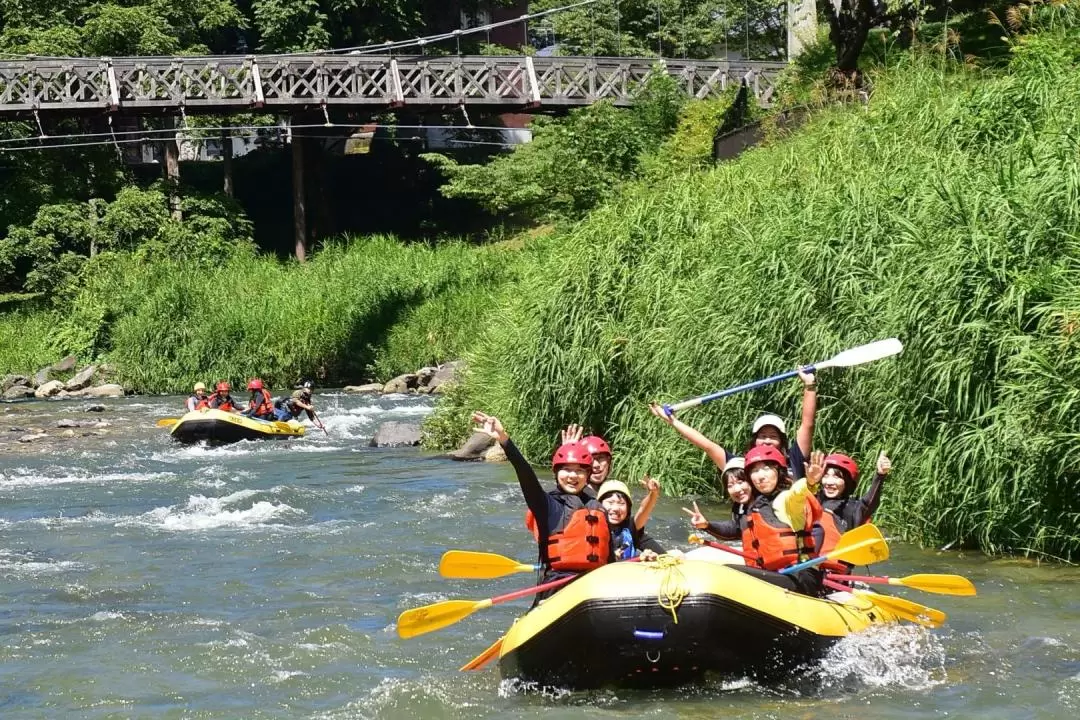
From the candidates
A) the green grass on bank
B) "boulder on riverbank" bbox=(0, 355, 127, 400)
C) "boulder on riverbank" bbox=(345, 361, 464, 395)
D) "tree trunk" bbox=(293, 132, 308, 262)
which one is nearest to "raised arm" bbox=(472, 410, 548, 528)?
"boulder on riverbank" bbox=(345, 361, 464, 395)

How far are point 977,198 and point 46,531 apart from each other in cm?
717

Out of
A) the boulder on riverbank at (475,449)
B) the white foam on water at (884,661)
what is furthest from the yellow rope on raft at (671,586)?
the boulder on riverbank at (475,449)

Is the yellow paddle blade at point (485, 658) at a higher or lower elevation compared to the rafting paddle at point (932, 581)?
lower

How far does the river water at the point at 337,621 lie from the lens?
5988mm

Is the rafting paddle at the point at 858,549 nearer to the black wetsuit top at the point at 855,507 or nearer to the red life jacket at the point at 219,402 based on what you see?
the black wetsuit top at the point at 855,507

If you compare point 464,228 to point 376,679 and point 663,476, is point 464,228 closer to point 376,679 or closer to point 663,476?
point 663,476

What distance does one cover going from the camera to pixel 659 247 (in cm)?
1227

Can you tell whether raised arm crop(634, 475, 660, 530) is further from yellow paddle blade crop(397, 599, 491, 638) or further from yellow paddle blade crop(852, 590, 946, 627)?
yellow paddle blade crop(852, 590, 946, 627)

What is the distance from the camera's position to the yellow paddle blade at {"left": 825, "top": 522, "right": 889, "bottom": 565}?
6305 millimetres

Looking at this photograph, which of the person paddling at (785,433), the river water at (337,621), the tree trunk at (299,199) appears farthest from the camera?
the tree trunk at (299,199)

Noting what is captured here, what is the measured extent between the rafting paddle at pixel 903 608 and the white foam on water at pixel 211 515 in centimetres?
568

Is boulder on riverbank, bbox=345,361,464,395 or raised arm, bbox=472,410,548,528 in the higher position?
raised arm, bbox=472,410,548,528

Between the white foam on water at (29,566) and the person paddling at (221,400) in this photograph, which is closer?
the white foam on water at (29,566)

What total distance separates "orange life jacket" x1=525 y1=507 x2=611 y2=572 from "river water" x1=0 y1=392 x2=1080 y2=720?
1.96 ft
